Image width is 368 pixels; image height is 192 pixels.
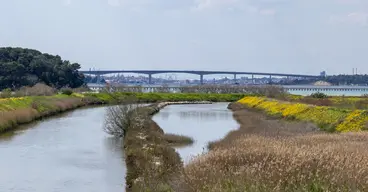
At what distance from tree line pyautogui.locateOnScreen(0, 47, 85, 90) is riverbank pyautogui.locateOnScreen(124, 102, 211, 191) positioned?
5525 cm

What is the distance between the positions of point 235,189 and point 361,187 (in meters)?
2.25

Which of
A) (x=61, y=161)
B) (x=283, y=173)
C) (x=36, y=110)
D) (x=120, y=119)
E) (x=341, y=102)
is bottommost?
A: (x=61, y=161)

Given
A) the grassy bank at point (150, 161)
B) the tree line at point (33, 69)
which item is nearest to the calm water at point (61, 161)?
the grassy bank at point (150, 161)

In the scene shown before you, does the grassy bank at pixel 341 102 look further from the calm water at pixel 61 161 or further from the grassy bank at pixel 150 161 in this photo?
the calm water at pixel 61 161

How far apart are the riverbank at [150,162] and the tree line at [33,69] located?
181ft

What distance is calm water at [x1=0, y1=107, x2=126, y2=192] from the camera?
18.2m

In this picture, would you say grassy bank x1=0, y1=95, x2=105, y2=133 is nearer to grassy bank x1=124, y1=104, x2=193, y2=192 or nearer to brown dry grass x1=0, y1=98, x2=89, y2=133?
brown dry grass x1=0, y1=98, x2=89, y2=133

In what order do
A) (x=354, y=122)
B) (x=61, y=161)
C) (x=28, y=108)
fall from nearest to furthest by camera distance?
(x=61, y=161), (x=354, y=122), (x=28, y=108)

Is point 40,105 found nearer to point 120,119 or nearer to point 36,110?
point 36,110

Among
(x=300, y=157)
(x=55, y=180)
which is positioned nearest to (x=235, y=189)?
(x=300, y=157)

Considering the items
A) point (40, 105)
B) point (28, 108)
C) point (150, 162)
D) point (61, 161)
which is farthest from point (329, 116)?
point (40, 105)

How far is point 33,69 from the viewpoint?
84.4 m

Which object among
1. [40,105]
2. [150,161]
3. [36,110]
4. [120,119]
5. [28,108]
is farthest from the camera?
[40,105]

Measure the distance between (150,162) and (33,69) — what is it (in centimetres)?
6972
